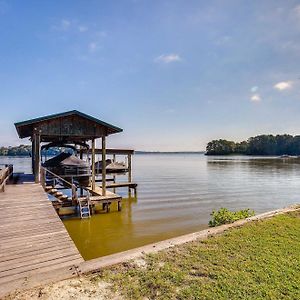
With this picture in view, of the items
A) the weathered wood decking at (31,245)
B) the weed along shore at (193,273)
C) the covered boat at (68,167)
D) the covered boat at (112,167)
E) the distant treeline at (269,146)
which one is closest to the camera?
the weed along shore at (193,273)

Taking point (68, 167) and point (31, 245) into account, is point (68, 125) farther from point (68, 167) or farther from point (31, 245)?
point (31, 245)

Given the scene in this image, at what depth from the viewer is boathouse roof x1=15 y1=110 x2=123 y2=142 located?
507 inches

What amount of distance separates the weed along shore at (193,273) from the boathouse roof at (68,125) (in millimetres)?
9072

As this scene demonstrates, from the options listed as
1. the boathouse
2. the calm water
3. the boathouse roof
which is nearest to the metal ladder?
the calm water

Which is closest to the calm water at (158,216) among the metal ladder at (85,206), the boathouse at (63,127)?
the metal ladder at (85,206)

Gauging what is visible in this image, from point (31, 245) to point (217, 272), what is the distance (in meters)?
3.85

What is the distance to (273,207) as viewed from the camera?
17.0 m

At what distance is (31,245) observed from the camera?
18.2ft

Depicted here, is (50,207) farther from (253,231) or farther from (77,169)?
(77,169)

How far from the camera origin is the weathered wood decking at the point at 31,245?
4457 millimetres

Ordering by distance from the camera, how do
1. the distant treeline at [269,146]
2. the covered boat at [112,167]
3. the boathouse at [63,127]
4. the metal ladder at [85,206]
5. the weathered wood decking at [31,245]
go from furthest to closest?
the distant treeline at [269,146] < the covered boat at [112,167] < the metal ladder at [85,206] < the boathouse at [63,127] < the weathered wood decking at [31,245]

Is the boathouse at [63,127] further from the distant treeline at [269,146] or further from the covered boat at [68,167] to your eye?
the distant treeline at [269,146]

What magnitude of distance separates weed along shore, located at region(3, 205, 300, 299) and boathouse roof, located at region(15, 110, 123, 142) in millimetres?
9072

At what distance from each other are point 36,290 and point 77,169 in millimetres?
13913
